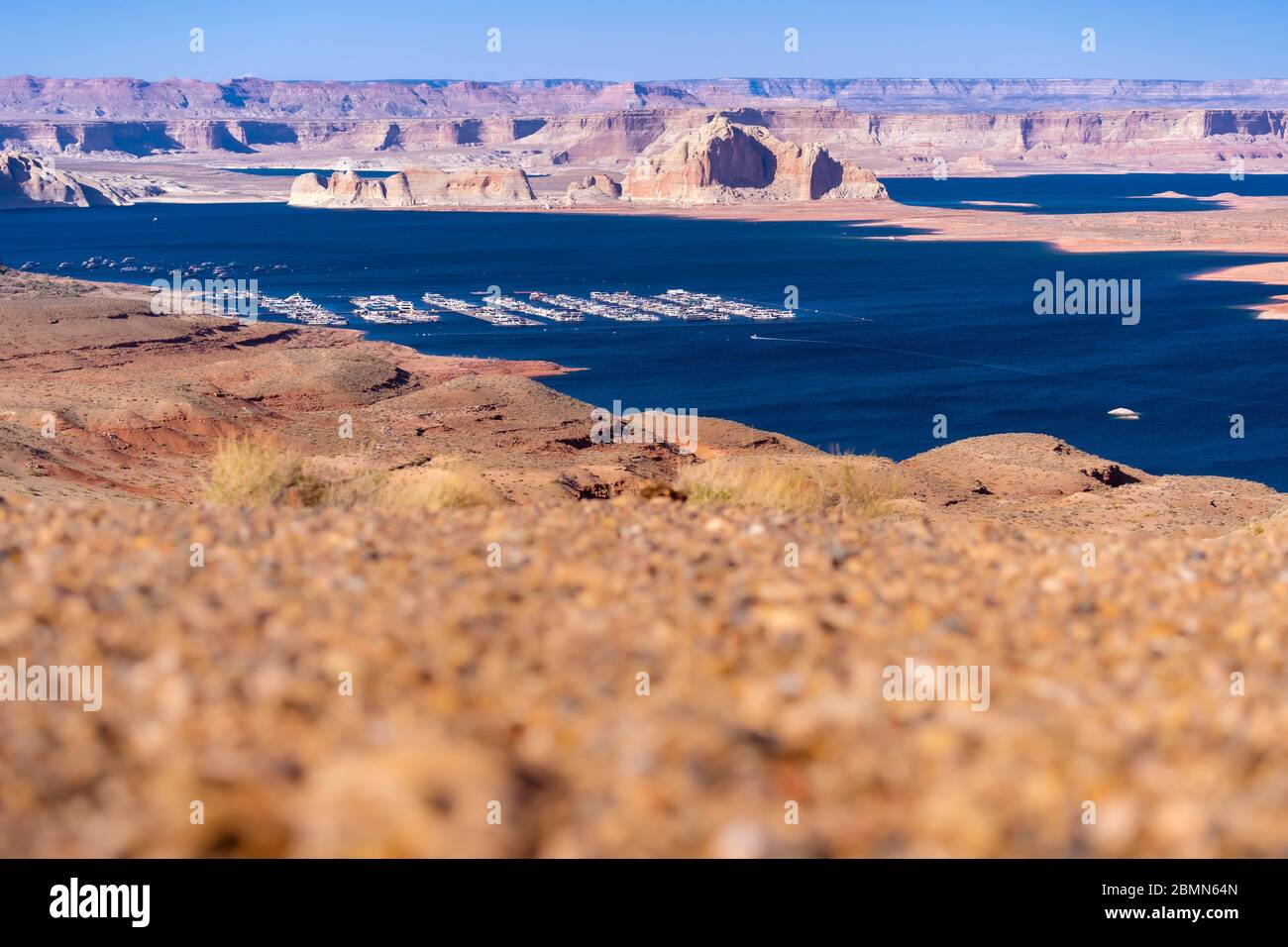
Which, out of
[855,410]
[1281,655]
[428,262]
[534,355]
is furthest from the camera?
[428,262]

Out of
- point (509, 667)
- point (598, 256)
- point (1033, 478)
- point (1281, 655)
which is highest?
point (598, 256)

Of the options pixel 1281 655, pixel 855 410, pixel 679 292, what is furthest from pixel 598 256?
pixel 1281 655
